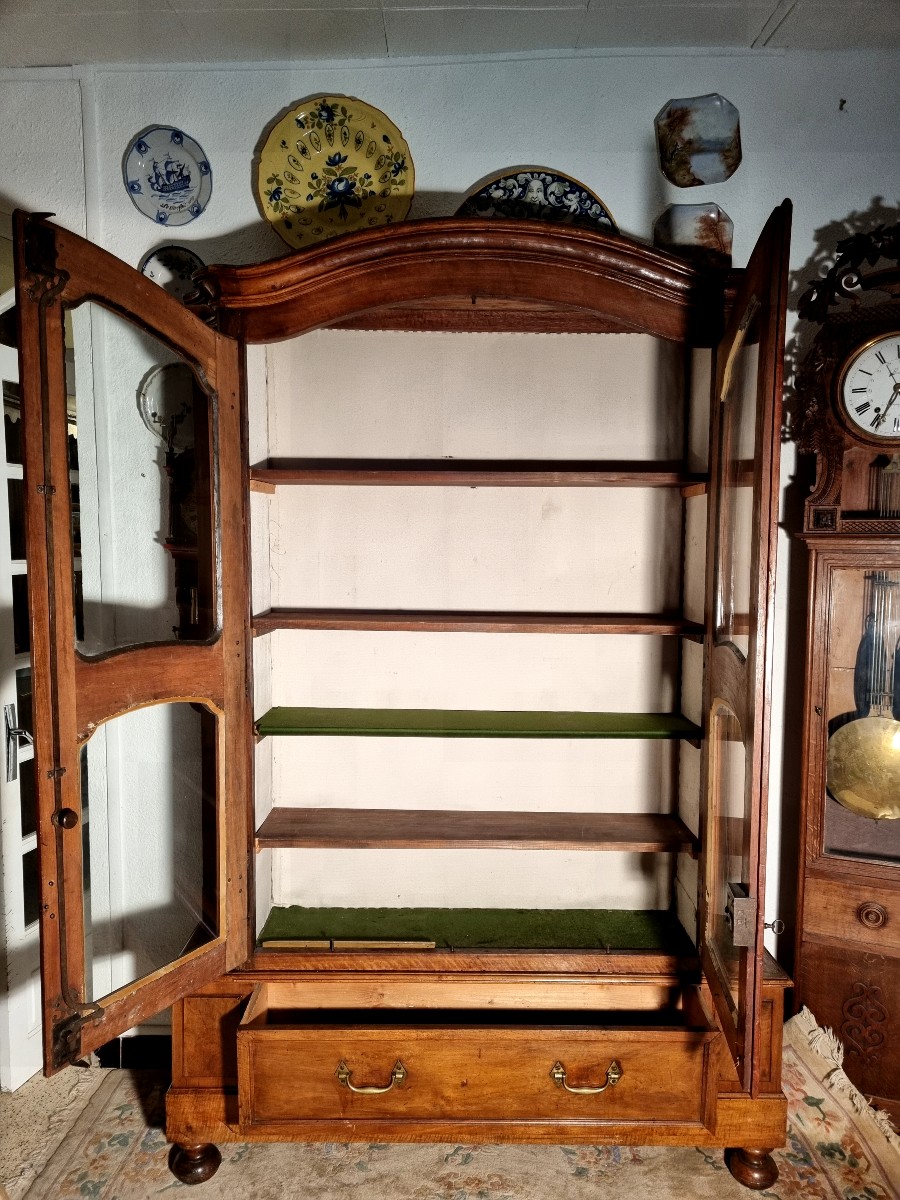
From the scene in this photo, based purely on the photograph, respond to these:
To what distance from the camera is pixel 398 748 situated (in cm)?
189

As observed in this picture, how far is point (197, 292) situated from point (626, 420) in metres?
1.03

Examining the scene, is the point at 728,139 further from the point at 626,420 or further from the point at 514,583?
the point at 514,583

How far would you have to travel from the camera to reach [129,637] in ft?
4.55

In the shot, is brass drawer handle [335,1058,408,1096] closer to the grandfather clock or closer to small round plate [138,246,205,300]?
the grandfather clock

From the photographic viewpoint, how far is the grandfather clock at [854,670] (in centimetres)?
166

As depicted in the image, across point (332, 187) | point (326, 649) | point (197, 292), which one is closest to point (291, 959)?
point (326, 649)

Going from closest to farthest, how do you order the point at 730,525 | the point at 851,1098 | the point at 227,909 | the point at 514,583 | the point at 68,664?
the point at 68,664
the point at 730,525
the point at 227,909
the point at 851,1098
the point at 514,583

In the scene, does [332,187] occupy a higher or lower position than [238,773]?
higher

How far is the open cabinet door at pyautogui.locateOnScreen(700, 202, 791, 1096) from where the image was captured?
3.70 feet

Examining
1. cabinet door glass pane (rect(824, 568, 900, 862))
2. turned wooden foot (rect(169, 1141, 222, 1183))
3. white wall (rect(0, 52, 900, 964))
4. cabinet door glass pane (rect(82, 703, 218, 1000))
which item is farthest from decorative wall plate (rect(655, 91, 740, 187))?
turned wooden foot (rect(169, 1141, 222, 1183))

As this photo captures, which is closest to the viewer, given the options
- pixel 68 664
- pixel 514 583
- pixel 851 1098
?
pixel 68 664

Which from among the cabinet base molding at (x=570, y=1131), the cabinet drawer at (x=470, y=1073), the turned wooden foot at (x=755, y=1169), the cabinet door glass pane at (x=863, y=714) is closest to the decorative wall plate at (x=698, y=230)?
the cabinet door glass pane at (x=863, y=714)

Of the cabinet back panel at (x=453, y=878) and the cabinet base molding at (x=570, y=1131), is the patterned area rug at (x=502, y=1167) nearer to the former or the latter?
the cabinet base molding at (x=570, y=1131)

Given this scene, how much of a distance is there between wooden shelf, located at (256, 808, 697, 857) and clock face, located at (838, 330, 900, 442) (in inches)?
40.8
